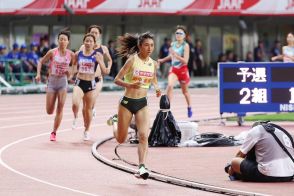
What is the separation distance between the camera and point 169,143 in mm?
18797

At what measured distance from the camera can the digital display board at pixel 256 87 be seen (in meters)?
23.1

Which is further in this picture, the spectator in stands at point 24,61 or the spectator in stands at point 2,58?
the spectator in stands at point 24,61

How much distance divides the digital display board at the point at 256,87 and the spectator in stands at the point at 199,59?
78.4ft

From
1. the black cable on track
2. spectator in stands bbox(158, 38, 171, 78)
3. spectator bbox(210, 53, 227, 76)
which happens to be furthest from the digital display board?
spectator bbox(210, 53, 227, 76)

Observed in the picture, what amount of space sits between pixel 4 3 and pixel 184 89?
18752 mm

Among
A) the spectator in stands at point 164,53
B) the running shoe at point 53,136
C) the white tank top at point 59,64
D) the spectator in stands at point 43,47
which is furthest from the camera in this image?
the spectator in stands at point 164,53

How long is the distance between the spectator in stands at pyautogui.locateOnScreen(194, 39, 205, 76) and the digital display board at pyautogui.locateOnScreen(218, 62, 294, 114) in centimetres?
2390

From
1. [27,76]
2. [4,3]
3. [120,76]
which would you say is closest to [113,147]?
[120,76]

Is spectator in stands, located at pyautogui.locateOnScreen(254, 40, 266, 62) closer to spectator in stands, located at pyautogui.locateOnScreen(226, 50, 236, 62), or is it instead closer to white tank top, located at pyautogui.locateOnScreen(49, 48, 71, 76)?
spectator in stands, located at pyautogui.locateOnScreen(226, 50, 236, 62)

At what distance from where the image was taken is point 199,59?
4794cm

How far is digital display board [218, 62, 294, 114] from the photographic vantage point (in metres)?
23.1

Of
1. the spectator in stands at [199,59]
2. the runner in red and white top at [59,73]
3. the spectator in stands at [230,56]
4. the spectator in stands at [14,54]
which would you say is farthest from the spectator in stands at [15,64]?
the runner in red and white top at [59,73]

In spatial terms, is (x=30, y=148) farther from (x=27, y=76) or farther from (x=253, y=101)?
(x=27, y=76)

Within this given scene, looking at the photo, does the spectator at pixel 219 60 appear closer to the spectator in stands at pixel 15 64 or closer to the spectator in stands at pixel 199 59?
the spectator in stands at pixel 199 59
